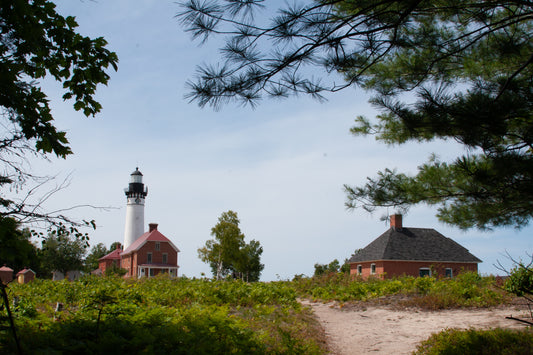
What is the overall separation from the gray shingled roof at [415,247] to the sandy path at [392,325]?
22288mm

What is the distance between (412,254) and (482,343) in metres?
26.8

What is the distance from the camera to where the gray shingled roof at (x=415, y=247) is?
3225 centimetres

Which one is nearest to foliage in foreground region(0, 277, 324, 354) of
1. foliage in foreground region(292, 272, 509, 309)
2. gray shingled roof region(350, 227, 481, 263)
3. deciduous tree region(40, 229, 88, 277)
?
foliage in foreground region(292, 272, 509, 309)

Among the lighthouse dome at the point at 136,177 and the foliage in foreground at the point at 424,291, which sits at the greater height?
the lighthouse dome at the point at 136,177

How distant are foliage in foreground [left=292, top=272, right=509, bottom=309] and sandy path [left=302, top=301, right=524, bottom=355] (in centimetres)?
54

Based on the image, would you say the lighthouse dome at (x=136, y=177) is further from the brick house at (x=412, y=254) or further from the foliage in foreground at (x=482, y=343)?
the foliage in foreground at (x=482, y=343)

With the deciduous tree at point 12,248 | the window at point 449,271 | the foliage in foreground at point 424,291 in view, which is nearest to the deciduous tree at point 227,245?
the window at point 449,271

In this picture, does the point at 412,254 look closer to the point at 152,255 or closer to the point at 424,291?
the point at 424,291

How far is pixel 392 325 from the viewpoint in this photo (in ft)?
30.3

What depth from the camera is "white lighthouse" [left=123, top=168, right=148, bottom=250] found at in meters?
52.3

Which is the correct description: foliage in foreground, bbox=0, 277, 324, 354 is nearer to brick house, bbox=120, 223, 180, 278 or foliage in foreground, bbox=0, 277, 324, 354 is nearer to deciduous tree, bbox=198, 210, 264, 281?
deciduous tree, bbox=198, 210, 264, 281

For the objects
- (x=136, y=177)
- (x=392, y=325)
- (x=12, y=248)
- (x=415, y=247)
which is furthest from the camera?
(x=136, y=177)

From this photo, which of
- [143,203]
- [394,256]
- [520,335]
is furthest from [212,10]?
[143,203]

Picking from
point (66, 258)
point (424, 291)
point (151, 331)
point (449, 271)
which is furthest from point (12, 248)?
point (66, 258)
